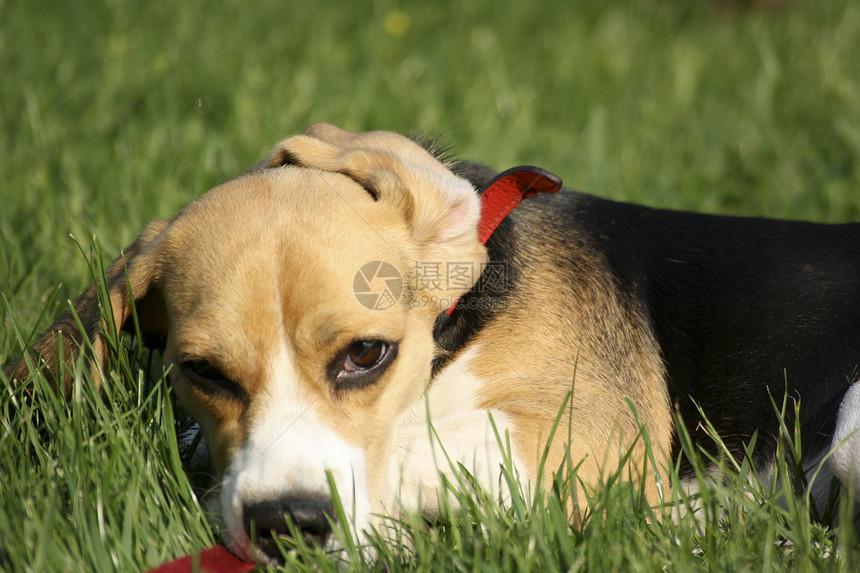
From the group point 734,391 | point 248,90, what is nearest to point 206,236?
point 734,391

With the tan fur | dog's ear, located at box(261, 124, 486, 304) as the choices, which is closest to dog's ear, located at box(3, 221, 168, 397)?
the tan fur

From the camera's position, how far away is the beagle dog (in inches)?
112

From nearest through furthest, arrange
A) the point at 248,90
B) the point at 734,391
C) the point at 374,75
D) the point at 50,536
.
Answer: the point at 50,536
the point at 734,391
the point at 248,90
the point at 374,75

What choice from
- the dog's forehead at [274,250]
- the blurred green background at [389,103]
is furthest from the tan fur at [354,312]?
the blurred green background at [389,103]

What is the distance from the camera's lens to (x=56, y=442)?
3.08 m

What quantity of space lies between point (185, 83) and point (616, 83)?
3.94 meters

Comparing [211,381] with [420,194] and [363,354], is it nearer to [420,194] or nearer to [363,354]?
[363,354]

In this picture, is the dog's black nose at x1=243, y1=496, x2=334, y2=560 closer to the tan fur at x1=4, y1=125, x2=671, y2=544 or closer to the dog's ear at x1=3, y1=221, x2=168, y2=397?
the tan fur at x1=4, y1=125, x2=671, y2=544

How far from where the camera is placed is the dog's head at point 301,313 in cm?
276

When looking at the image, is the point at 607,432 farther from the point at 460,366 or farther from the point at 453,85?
the point at 453,85

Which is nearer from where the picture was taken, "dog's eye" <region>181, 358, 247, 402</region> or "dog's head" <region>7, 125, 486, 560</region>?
"dog's head" <region>7, 125, 486, 560</region>

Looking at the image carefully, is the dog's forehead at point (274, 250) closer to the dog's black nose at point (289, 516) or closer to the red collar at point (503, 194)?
the red collar at point (503, 194)

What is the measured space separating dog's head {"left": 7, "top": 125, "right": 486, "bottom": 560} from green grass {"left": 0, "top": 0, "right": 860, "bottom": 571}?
254 mm

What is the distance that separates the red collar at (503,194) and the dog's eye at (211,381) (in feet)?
2.81
